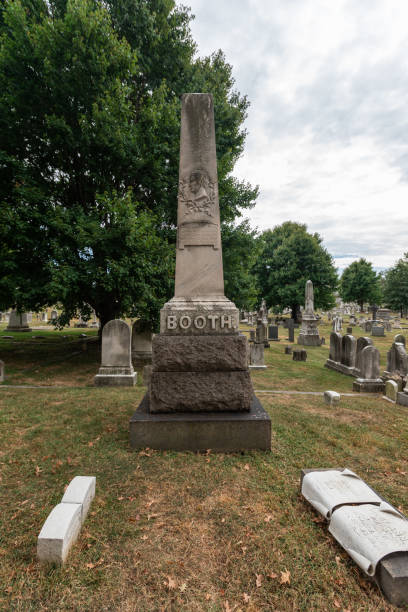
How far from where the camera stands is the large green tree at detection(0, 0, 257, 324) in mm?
8578

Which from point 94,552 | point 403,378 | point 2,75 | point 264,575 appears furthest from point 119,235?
point 403,378

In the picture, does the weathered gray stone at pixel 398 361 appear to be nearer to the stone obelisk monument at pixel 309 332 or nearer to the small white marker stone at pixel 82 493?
the small white marker stone at pixel 82 493

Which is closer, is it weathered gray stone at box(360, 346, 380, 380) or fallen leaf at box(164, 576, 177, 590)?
→ fallen leaf at box(164, 576, 177, 590)

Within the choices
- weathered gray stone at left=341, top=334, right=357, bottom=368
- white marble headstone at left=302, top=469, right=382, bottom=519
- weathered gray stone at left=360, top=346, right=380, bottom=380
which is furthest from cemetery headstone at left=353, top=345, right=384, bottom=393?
white marble headstone at left=302, top=469, right=382, bottom=519

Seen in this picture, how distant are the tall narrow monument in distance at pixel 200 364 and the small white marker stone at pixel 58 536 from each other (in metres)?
1.49

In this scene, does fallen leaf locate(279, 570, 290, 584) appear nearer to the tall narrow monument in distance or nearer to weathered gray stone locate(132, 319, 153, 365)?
the tall narrow monument in distance

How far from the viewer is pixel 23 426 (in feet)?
15.8

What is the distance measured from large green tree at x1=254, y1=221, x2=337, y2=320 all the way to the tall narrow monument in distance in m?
27.0

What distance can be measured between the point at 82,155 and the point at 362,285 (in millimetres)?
51881

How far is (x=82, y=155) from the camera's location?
10.2 m

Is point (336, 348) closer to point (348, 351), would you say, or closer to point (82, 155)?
point (348, 351)

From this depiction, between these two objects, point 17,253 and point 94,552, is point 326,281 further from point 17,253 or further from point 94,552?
point 94,552

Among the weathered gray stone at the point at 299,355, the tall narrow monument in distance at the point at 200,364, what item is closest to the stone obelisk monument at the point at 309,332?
the weathered gray stone at the point at 299,355

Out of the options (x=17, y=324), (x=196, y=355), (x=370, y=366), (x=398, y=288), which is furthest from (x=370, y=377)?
(x=398, y=288)
